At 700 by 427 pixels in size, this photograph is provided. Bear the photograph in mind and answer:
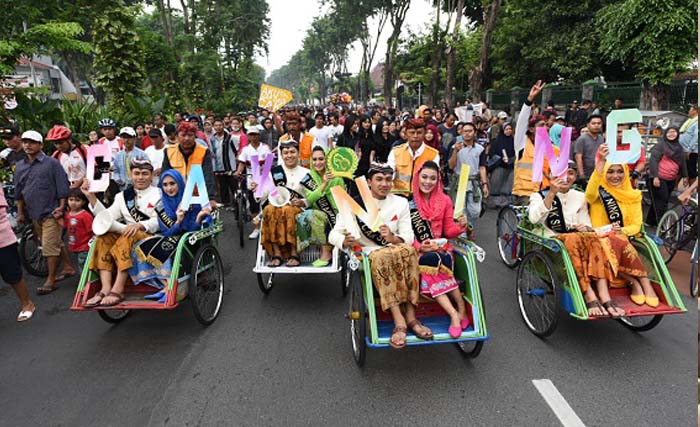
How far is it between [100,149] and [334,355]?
122 inches

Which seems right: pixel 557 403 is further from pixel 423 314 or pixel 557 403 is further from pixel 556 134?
pixel 556 134

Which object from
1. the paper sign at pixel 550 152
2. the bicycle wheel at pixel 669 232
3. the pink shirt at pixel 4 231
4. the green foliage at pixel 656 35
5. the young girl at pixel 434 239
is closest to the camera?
the young girl at pixel 434 239

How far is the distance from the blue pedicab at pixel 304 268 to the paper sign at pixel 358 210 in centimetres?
99

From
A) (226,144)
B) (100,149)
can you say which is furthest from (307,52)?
(100,149)

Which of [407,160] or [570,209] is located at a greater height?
[407,160]

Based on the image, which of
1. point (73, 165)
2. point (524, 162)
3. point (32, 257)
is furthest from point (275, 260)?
point (32, 257)

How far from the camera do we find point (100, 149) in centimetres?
448

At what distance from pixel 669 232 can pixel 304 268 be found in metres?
4.89

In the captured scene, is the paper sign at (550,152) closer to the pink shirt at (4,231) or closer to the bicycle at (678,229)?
the bicycle at (678,229)

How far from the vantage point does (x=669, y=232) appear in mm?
5895

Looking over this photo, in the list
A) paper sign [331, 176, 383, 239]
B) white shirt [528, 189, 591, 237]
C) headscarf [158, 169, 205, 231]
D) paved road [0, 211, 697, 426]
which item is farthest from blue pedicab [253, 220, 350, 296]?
white shirt [528, 189, 591, 237]

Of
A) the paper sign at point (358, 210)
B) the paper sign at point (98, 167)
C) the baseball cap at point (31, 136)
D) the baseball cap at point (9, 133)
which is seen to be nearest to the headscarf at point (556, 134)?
the paper sign at point (358, 210)

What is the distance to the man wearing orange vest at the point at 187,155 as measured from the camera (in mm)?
5426

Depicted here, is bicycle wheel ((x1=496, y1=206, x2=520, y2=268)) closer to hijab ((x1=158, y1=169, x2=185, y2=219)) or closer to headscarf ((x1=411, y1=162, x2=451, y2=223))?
headscarf ((x1=411, y1=162, x2=451, y2=223))
